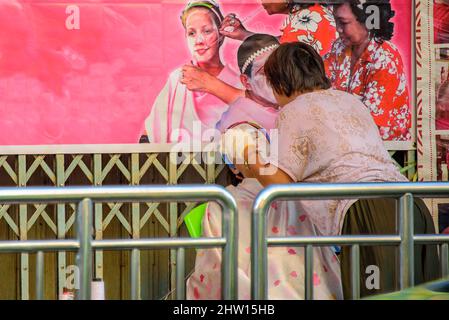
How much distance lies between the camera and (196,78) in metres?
6.47

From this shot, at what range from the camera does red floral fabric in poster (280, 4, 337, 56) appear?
6508mm

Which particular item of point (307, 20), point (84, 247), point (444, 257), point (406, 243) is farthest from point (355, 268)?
point (307, 20)

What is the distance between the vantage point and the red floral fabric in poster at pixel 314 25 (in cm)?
651

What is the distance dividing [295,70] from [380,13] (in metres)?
0.78

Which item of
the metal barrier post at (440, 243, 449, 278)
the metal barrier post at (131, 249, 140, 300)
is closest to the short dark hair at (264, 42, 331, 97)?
the metal barrier post at (440, 243, 449, 278)

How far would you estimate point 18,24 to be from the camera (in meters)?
6.29

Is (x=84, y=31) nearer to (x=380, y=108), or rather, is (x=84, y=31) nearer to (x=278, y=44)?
(x=278, y=44)

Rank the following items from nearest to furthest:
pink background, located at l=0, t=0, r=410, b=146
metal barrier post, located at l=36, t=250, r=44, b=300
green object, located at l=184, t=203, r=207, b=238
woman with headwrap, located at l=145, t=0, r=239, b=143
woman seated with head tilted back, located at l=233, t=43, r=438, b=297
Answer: metal barrier post, located at l=36, t=250, r=44, b=300 → woman seated with head tilted back, located at l=233, t=43, r=438, b=297 → green object, located at l=184, t=203, r=207, b=238 → pink background, located at l=0, t=0, r=410, b=146 → woman with headwrap, located at l=145, t=0, r=239, b=143

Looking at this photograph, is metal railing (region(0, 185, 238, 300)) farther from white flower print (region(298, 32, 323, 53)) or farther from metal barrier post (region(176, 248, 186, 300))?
white flower print (region(298, 32, 323, 53))

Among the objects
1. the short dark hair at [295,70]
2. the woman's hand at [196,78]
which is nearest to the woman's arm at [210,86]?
the woman's hand at [196,78]

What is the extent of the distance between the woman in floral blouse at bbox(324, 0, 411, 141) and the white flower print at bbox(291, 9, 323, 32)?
14 centimetres
